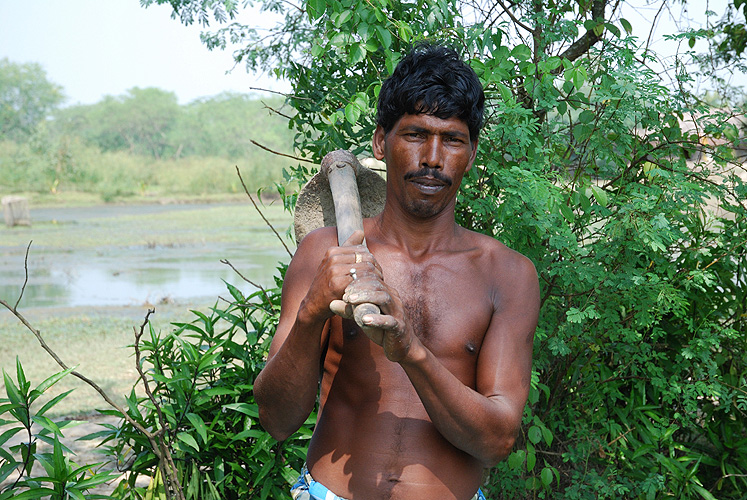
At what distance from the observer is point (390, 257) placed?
1607mm

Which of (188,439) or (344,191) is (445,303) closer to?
(344,191)

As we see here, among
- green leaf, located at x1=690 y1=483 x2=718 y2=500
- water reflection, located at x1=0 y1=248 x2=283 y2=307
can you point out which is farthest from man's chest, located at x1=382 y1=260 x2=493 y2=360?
water reflection, located at x1=0 y1=248 x2=283 y2=307

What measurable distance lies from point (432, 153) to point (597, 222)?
1284mm

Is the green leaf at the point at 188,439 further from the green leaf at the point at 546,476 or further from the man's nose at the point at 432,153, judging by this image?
the man's nose at the point at 432,153

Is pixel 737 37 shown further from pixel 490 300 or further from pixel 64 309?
pixel 64 309

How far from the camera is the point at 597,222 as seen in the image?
2.56m

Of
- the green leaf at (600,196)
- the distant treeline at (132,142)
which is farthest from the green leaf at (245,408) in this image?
the distant treeline at (132,142)

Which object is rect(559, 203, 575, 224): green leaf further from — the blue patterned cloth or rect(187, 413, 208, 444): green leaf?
rect(187, 413, 208, 444): green leaf

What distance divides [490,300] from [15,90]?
45061 millimetres

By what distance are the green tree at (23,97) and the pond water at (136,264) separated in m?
24.4

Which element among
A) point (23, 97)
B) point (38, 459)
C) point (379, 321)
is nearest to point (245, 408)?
point (38, 459)

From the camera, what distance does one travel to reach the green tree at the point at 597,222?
89.4 inches

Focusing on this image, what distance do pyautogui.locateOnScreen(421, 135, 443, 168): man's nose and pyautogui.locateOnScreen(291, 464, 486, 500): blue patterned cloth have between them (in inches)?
27.8

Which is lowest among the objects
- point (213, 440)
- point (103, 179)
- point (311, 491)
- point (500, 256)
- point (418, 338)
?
point (103, 179)
